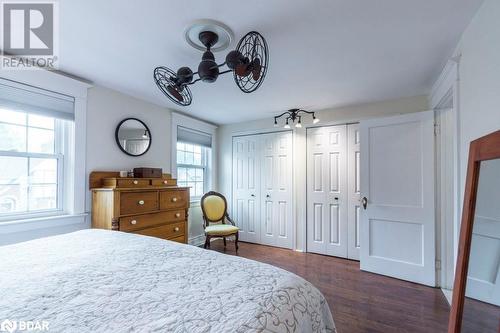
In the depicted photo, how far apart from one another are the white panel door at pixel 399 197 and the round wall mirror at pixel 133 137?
284 centimetres

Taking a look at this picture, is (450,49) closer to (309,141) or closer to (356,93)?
(356,93)

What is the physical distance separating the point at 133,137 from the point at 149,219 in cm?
113

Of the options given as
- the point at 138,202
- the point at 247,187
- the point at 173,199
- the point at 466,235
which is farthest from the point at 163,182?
the point at 466,235

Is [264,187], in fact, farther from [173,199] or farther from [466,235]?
[466,235]

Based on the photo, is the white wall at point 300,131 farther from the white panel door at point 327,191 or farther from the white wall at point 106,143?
the white wall at point 106,143

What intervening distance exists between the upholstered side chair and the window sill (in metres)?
1.65

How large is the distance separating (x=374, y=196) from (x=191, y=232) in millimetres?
2799

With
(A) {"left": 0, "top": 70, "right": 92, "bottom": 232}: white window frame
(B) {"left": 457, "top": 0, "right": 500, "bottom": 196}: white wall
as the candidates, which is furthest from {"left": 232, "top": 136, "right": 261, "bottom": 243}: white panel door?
(B) {"left": 457, "top": 0, "right": 500, "bottom": 196}: white wall

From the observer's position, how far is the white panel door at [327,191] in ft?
11.3

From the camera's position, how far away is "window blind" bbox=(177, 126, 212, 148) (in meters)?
3.75

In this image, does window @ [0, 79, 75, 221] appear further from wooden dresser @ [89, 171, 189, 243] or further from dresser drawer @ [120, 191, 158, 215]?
dresser drawer @ [120, 191, 158, 215]

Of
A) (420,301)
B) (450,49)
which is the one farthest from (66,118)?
(420,301)

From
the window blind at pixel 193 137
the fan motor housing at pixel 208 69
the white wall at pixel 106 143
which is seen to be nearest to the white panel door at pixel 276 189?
the window blind at pixel 193 137

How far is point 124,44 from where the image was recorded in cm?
182
